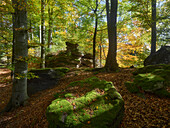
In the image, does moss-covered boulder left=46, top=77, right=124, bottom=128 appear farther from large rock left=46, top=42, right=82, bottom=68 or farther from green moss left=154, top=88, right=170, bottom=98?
large rock left=46, top=42, right=82, bottom=68

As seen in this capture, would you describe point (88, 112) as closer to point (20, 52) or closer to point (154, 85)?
point (154, 85)

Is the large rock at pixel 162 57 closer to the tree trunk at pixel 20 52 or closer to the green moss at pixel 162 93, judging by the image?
the green moss at pixel 162 93

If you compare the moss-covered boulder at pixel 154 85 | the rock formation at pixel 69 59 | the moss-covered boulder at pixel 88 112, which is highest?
the rock formation at pixel 69 59

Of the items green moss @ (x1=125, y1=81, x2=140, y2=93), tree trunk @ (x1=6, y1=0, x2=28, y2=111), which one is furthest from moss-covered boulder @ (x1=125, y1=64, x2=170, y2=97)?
tree trunk @ (x1=6, y1=0, x2=28, y2=111)

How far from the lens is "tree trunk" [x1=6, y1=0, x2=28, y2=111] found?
3939 mm

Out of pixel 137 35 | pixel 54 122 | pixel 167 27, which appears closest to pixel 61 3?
pixel 54 122

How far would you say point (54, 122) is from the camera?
2100 mm

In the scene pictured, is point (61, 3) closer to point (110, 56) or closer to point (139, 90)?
point (110, 56)

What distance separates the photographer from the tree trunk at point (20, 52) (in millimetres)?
3939

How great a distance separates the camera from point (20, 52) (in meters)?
4.20

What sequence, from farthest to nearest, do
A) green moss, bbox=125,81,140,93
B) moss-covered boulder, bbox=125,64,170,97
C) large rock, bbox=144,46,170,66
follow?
1. large rock, bbox=144,46,170,66
2. green moss, bbox=125,81,140,93
3. moss-covered boulder, bbox=125,64,170,97

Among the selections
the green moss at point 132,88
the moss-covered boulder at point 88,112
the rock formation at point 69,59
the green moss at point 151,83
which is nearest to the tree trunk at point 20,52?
the moss-covered boulder at point 88,112

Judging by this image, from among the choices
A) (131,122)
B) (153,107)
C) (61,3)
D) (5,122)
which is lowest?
(5,122)

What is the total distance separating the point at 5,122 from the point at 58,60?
8639 mm
